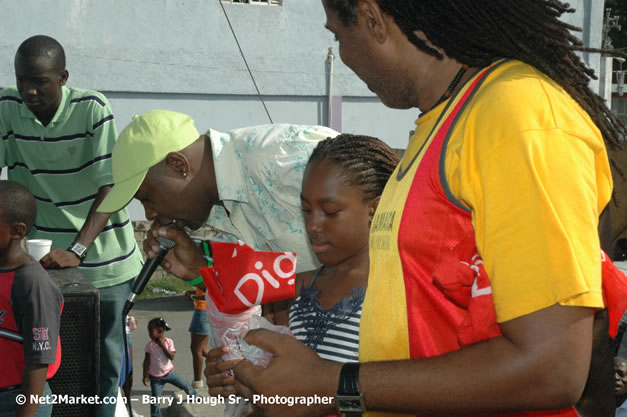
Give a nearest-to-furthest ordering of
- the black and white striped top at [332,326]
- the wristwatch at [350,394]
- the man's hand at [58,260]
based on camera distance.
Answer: the wristwatch at [350,394]
the black and white striped top at [332,326]
the man's hand at [58,260]

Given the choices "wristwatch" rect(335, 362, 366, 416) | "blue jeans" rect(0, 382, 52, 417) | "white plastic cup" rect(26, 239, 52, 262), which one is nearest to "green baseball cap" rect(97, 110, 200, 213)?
"blue jeans" rect(0, 382, 52, 417)

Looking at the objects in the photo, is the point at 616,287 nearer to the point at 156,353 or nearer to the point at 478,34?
the point at 478,34

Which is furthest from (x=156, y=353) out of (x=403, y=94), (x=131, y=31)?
(x=131, y=31)

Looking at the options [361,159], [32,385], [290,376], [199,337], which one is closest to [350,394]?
[290,376]

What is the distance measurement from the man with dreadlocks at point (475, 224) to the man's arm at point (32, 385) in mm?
1835

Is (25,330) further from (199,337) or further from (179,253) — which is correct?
(199,337)

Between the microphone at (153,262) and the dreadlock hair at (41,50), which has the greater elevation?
the dreadlock hair at (41,50)

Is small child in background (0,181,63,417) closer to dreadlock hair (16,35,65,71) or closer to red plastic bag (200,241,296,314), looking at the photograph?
red plastic bag (200,241,296,314)

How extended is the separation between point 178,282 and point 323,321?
9217mm

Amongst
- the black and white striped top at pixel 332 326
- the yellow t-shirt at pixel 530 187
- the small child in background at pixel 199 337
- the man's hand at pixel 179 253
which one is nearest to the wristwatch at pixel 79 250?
the man's hand at pixel 179 253

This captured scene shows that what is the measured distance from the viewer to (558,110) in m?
1.22

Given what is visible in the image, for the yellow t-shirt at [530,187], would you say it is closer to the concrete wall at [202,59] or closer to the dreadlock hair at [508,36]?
the dreadlock hair at [508,36]

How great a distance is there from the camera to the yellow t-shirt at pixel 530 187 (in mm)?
1145

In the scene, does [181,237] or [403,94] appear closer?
[403,94]
